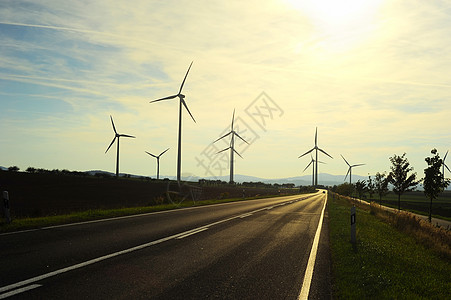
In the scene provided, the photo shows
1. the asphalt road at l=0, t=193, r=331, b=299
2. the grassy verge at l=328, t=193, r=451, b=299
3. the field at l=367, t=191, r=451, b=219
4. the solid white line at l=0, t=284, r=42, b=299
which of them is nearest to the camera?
the solid white line at l=0, t=284, r=42, b=299

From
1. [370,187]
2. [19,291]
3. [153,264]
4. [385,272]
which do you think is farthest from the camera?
[370,187]

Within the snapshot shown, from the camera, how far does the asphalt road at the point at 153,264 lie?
5.62 m

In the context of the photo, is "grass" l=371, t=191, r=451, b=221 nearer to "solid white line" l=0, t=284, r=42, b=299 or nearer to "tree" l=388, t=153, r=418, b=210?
"tree" l=388, t=153, r=418, b=210

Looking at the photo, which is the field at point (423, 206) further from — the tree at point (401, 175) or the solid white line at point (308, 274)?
the solid white line at point (308, 274)

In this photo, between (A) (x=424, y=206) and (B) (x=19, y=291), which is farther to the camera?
(A) (x=424, y=206)

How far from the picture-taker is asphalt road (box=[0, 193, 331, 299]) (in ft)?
18.4

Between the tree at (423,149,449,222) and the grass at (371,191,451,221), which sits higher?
the tree at (423,149,449,222)

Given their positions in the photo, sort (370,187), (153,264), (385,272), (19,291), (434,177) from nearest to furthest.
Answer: (19,291) < (153,264) < (385,272) < (434,177) < (370,187)

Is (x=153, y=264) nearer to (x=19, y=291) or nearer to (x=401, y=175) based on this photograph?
(x=19, y=291)

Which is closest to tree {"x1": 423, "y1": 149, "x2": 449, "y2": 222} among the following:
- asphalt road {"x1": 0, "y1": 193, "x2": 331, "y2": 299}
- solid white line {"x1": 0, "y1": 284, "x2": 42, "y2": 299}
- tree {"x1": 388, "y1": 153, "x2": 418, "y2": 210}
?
tree {"x1": 388, "y1": 153, "x2": 418, "y2": 210}

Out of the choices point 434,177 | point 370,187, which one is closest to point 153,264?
point 434,177

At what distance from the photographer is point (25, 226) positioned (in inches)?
462

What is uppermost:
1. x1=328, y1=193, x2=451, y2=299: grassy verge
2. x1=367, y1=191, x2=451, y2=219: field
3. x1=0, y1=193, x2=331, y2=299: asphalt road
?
x1=0, y1=193, x2=331, y2=299: asphalt road

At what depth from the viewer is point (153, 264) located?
7340 mm
